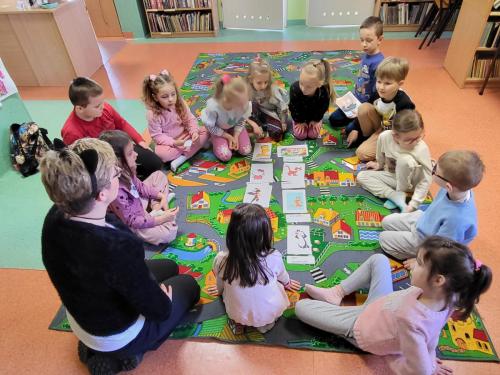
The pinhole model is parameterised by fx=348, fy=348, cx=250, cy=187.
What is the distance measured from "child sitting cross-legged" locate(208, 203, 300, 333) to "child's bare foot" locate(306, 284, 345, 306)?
6.8 inches

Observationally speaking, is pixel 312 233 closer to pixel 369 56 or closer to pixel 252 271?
pixel 252 271

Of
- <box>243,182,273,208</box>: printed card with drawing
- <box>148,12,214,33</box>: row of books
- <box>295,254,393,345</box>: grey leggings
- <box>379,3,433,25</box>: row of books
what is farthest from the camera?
<box>148,12,214,33</box>: row of books

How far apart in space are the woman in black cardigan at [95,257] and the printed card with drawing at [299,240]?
1.03 metres

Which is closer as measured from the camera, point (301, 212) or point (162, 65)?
point (301, 212)

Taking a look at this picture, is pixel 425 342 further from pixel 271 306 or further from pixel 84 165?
pixel 84 165

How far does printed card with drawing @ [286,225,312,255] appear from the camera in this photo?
237 centimetres

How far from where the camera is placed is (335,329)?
183 centimetres

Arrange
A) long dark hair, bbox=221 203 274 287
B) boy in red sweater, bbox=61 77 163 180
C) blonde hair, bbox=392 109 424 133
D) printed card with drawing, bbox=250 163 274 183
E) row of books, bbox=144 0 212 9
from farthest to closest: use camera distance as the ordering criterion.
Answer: row of books, bbox=144 0 212 9, printed card with drawing, bbox=250 163 274 183, boy in red sweater, bbox=61 77 163 180, blonde hair, bbox=392 109 424 133, long dark hair, bbox=221 203 274 287

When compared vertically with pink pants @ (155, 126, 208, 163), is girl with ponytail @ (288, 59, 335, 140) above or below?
above

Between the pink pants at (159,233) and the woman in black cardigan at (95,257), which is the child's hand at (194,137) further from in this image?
the woman in black cardigan at (95,257)

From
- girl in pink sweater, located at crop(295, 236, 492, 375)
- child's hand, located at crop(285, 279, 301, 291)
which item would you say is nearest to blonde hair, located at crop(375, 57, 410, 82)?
girl in pink sweater, located at crop(295, 236, 492, 375)

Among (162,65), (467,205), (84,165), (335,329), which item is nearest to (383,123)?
(467,205)

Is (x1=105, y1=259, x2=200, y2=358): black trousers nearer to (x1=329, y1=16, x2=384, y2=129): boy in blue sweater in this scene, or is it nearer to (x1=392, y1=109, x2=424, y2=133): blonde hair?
(x1=392, y1=109, x2=424, y2=133): blonde hair

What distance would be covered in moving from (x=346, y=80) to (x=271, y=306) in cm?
333
